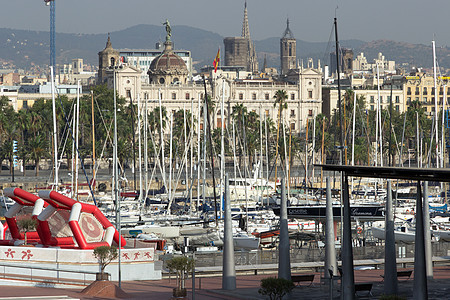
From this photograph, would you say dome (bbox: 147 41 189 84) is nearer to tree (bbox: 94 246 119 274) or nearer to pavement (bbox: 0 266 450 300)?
pavement (bbox: 0 266 450 300)

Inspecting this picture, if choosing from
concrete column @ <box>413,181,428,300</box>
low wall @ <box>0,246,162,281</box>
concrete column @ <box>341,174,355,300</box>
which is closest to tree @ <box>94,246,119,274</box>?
low wall @ <box>0,246,162,281</box>

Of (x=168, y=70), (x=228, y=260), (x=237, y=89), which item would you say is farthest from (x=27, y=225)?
(x=168, y=70)

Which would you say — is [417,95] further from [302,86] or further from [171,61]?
[171,61]

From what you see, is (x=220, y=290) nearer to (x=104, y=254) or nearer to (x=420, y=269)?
(x=104, y=254)

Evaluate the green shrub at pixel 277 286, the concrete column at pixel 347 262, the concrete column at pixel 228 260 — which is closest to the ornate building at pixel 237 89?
the concrete column at pixel 228 260

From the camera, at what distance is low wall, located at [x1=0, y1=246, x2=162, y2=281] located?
34.7 meters

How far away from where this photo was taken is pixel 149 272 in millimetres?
35312

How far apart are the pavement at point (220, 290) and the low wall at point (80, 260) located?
23.6 inches

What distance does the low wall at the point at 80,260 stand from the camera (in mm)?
34719

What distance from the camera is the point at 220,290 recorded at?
31.2 metres

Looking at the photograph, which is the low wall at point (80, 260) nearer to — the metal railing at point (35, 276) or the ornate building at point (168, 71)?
the metal railing at point (35, 276)

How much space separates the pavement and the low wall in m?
0.60

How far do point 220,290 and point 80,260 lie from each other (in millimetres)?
6404

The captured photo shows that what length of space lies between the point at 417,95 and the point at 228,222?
423 feet
